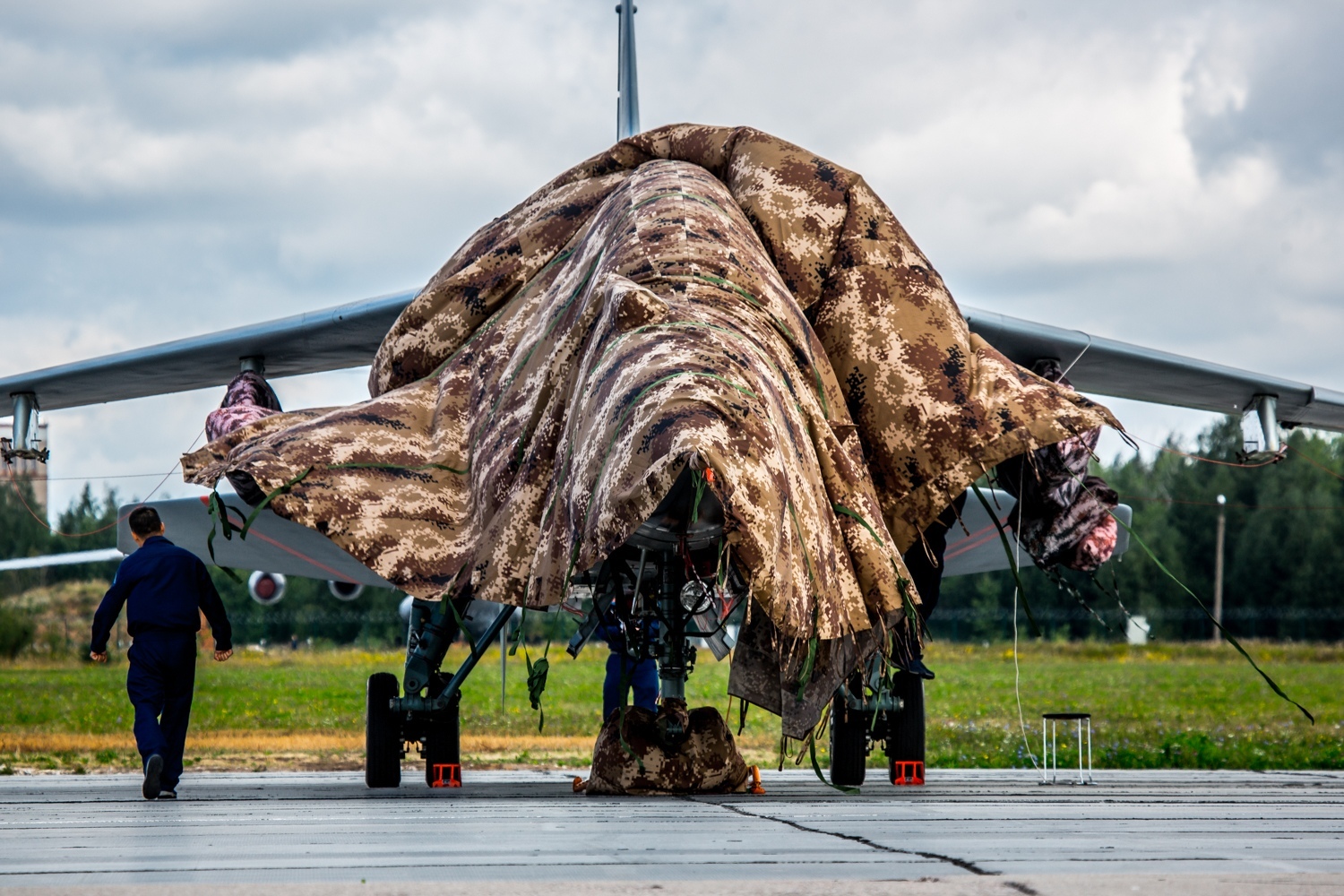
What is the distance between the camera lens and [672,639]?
5.63m

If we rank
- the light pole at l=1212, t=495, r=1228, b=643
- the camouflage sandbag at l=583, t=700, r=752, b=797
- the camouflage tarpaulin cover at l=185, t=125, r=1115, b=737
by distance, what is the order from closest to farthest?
the camouflage tarpaulin cover at l=185, t=125, r=1115, b=737 < the camouflage sandbag at l=583, t=700, r=752, b=797 < the light pole at l=1212, t=495, r=1228, b=643

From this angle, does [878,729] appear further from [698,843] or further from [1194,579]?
[1194,579]

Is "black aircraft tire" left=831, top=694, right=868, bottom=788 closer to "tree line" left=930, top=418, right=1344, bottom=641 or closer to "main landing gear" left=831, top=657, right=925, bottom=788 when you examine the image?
"main landing gear" left=831, top=657, right=925, bottom=788

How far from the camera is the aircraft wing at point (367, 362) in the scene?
1035 centimetres

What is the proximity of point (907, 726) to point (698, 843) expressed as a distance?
535 centimetres

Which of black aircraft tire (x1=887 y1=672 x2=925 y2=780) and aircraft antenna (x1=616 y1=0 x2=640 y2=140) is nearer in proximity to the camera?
black aircraft tire (x1=887 y1=672 x2=925 y2=780)

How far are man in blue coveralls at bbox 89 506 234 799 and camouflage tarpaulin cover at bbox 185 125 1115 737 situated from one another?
151 cm

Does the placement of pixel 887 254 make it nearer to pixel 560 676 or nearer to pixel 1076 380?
pixel 1076 380

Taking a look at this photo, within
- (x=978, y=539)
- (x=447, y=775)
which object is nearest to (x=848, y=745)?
(x=978, y=539)

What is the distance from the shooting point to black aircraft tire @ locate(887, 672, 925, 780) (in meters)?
8.84

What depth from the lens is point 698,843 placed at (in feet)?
12.3

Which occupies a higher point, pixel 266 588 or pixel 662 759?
pixel 266 588

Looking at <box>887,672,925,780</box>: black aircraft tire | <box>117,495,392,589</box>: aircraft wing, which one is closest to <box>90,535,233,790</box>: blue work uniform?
<box>117,495,392,589</box>: aircraft wing

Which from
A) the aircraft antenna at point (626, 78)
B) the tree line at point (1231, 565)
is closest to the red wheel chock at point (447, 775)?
the aircraft antenna at point (626, 78)
